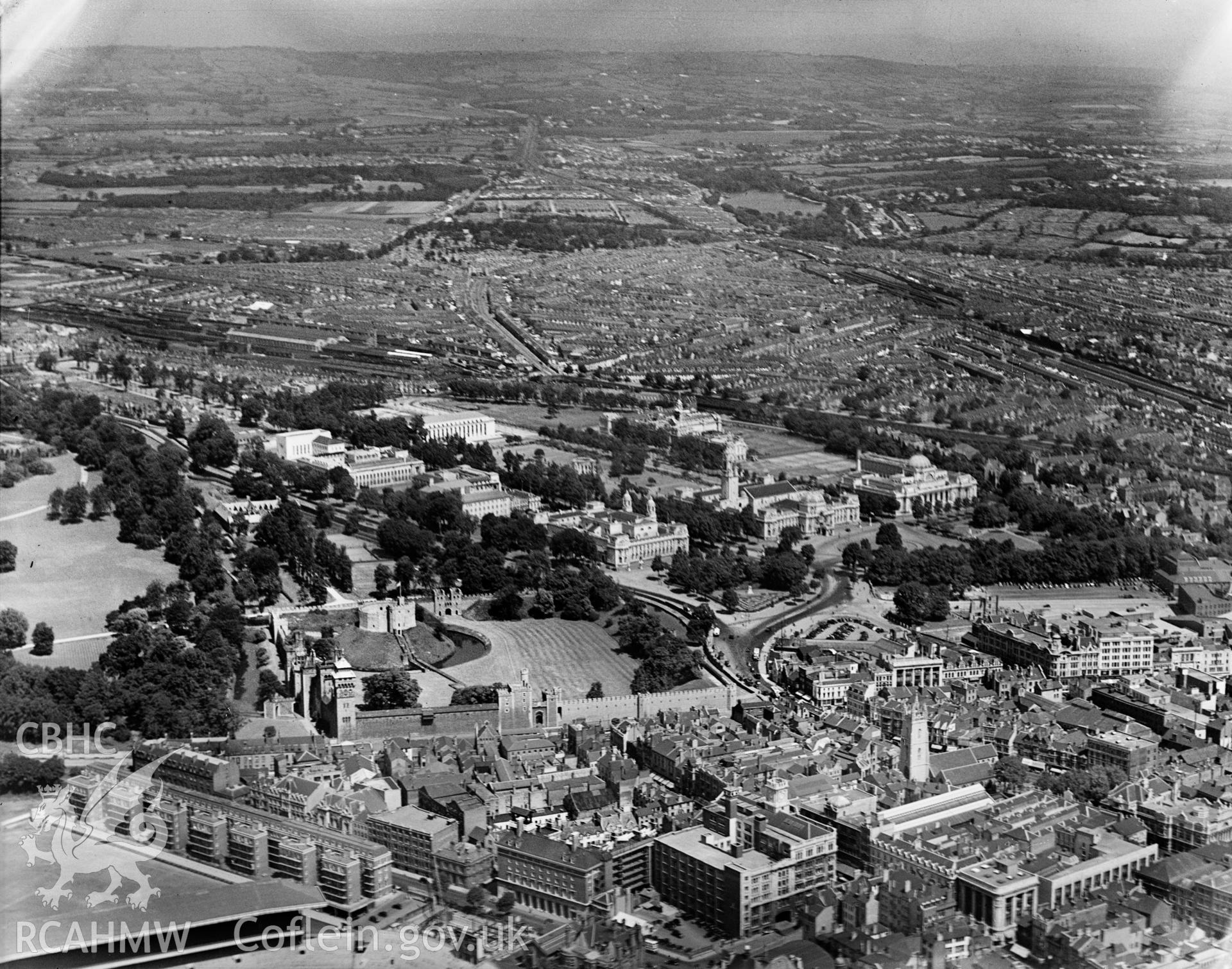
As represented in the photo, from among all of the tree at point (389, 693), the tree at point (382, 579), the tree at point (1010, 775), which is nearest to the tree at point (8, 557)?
the tree at point (382, 579)

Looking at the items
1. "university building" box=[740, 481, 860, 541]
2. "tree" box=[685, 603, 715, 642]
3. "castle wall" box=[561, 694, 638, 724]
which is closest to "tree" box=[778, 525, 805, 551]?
"university building" box=[740, 481, 860, 541]

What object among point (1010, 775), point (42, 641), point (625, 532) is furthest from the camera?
point (625, 532)

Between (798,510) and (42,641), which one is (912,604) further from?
(42,641)

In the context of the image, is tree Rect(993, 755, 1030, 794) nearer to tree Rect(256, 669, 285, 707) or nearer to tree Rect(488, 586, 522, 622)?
tree Rect(256, 669, 285, 707)

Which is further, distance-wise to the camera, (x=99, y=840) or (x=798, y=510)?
(x=798, y=510)

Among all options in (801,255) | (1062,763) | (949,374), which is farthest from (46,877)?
(801,255)

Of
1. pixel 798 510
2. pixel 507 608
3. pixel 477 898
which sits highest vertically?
pixel 477 898

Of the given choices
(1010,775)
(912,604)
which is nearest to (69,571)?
(912,604)
